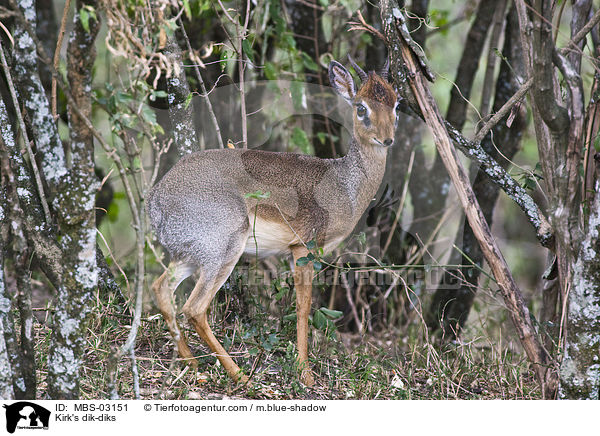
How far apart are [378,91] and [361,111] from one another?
0.21 metres

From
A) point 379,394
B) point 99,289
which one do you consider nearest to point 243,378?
point 379,394

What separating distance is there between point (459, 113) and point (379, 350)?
→ 3.69 m

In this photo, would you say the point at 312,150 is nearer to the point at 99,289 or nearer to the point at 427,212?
the point at 427,212

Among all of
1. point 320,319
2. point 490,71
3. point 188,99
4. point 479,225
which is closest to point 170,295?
point 320,319

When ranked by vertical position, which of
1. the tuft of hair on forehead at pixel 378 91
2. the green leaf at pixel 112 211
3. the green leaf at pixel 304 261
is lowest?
the green leaf at pixel 112 211

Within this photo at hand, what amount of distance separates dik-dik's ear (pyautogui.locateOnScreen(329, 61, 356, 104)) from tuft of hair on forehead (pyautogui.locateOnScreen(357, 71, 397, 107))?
11 centimetres

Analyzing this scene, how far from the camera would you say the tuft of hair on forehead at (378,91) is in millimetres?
5457

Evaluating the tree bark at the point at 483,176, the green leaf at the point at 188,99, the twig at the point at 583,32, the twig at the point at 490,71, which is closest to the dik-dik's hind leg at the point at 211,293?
the green leaf at the point at 188,99

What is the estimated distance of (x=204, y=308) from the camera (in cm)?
515

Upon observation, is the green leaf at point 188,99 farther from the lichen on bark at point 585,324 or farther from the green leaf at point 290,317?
the lichen on bark at point 585,324

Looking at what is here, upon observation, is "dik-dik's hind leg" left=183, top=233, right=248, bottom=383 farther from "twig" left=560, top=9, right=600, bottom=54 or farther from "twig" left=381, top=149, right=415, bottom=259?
"twig" left=381, top=149, right=415, bottom=259
